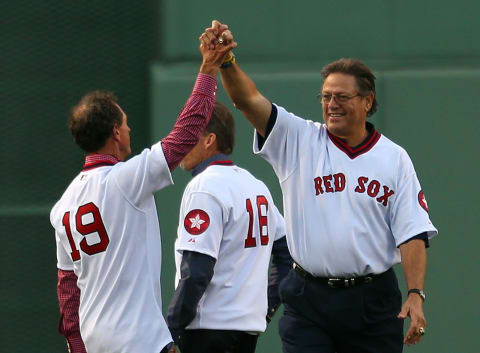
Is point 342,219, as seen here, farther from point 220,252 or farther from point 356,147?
point 220,252

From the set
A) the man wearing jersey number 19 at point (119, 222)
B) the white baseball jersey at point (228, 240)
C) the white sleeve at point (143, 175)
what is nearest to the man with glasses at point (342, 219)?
the white baseball jersey at point (228, 240)

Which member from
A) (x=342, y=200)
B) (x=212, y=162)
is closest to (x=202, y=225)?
(x=212, y=162)

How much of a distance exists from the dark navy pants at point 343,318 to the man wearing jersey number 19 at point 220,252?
0.63 feet

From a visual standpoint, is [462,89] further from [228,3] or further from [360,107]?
[360,107]

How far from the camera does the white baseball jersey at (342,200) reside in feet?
13.5

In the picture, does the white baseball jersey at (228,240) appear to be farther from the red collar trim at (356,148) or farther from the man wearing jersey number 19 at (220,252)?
the red collar trim at (356,148)

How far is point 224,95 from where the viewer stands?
253 inches

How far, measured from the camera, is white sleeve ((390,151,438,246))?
4.13 meters

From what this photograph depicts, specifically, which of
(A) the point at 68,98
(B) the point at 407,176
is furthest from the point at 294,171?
(A) the point at 68,98

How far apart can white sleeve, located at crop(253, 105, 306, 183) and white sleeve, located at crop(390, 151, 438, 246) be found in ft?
1.53

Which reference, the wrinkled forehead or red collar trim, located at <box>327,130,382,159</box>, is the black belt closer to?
red collar trim, located at <box>327,130,382,159</box>

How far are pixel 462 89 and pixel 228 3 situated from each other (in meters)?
1.64

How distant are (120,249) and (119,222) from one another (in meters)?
0.10

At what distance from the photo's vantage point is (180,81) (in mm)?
6398
